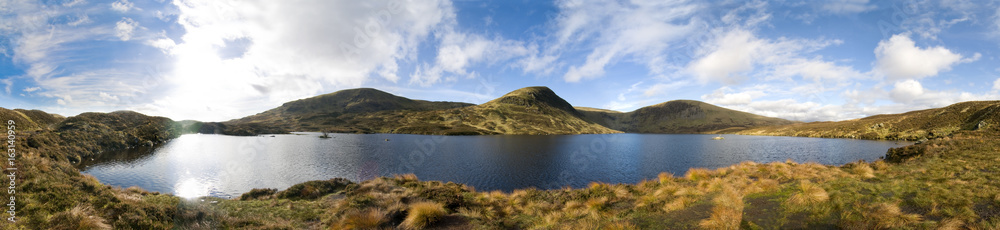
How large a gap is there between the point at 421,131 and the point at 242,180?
135 m

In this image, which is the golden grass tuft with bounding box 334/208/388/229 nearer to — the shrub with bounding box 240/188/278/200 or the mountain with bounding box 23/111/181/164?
the shrub with bounding box 240/188/278/200

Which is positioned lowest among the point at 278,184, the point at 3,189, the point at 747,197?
the point at 278,184

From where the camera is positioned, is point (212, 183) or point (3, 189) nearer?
point (3, 189)

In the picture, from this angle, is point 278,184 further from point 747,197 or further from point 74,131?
point 74,131

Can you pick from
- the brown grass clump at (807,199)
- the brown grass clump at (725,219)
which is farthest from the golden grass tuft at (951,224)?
the brown grass clump at (725,219)

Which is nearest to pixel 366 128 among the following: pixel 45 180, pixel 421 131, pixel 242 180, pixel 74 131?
pixel 421 131

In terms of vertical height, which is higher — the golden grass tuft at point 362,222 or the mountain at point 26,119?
the mountain at point 26,119

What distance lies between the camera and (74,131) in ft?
177

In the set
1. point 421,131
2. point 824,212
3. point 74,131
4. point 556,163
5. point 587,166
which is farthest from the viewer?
point 421,131

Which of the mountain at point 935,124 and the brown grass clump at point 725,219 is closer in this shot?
the brown grass clump at point 725,219

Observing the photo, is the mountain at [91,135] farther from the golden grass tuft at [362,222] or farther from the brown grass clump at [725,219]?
the brown grass clump at [725,219]

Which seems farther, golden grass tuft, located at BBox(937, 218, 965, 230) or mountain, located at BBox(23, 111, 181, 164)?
mountain, located at BBox(23, 111, 181, 164)

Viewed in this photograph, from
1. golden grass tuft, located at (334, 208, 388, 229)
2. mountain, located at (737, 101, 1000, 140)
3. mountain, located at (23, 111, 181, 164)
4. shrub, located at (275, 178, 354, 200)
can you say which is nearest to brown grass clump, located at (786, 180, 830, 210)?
golden grass tuft, located at (334, 208, 388, 229)

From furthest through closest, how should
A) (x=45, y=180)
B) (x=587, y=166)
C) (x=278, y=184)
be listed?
(x=587, y=166), (x=278, y=184), (x=45, y=180)
